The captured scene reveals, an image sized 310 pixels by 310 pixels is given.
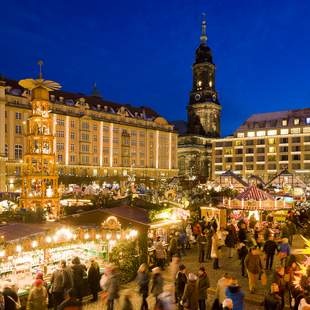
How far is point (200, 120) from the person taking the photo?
101 m

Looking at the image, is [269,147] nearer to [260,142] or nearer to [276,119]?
[260,142]

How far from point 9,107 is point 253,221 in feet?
141

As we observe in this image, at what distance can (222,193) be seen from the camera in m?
37.1

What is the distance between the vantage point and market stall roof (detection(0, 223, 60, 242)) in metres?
12.0

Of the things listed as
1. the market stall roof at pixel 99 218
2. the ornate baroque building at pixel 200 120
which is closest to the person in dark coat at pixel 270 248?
the market stall roof at pixel 99 218

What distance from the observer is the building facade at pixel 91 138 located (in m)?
54.5

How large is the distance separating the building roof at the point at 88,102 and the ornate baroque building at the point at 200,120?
18.7 m

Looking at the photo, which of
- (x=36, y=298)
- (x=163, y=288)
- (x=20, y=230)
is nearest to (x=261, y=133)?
(x=163, y=288)

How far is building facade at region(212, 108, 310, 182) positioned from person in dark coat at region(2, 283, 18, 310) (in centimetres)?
7341

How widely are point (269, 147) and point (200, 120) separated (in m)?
24.3

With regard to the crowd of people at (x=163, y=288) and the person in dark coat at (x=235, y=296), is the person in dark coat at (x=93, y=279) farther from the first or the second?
the person in dark coat at (x=235, y=296)

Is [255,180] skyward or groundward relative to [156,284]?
skyward

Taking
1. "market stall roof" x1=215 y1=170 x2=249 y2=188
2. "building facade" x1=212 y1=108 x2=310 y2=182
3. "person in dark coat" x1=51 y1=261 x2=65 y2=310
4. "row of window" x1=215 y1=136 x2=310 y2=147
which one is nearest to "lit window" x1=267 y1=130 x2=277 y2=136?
"building facade" x1=212 y1=108 x2=310 y2=182

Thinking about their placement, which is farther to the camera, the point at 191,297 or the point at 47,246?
the point at 47,246
